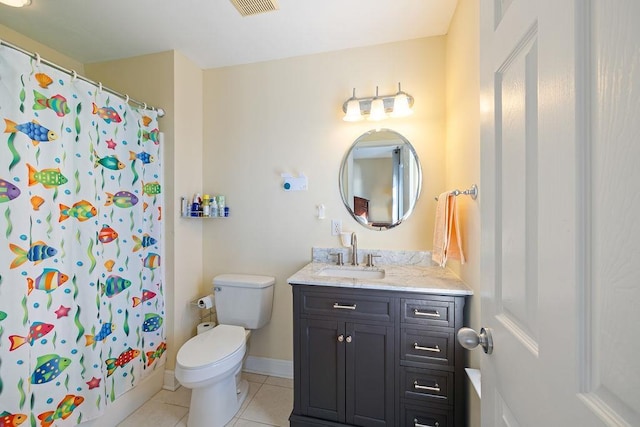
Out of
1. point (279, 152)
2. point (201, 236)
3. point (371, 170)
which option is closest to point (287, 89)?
point (279, 152)

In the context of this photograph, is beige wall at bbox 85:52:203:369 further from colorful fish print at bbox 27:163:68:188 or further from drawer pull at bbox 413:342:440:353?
drawer pull at bbox 413:342:440:353

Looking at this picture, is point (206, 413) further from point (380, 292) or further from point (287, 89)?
point (287, 89)

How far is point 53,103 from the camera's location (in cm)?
133

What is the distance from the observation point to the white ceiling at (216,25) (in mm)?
1572

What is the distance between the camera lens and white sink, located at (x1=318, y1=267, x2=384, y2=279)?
182cm

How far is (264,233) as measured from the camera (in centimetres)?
216

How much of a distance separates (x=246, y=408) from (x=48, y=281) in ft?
4.49

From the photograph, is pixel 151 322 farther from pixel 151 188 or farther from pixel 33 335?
pixel 151 188

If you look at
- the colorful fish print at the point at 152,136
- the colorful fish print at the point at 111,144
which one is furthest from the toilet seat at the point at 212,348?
the colorful fish print at the point at 152,136

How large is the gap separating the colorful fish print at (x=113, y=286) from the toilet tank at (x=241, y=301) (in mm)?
571

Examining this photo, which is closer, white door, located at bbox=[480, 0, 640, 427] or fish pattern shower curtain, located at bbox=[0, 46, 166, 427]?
white door, located at bbox=[480, 0, 640, 427]

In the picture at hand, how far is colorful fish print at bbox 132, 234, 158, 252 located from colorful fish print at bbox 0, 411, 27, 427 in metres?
0.90

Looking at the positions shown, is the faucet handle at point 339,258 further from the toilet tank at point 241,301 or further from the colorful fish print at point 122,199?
the colorful fish print at point 122,199

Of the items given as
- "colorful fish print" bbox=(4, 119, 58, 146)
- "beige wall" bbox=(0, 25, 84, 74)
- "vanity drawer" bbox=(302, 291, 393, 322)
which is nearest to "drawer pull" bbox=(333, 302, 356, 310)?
"vanity drawer" bbox=(302, 291, 393, 322)
